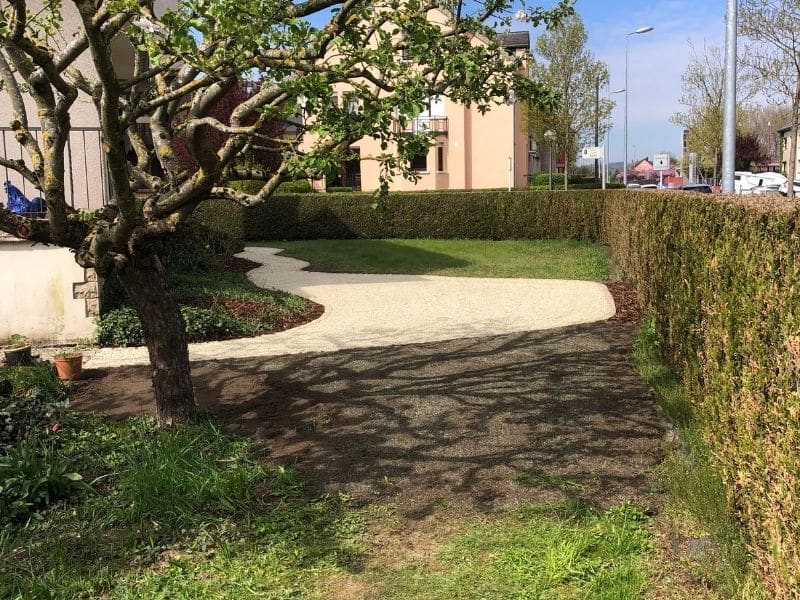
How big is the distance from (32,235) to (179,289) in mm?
5562

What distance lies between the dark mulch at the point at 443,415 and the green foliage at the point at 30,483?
4.19ft

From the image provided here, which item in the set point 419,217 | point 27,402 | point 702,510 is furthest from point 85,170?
point 419,217

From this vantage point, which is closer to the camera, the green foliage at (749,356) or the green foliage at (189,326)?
the green foliage at (749,356)

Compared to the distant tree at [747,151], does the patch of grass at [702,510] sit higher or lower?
lower

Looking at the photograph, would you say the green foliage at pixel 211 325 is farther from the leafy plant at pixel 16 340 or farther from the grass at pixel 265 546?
the grass at pixel 265 546

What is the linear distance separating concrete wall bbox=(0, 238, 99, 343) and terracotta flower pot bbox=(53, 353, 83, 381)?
6.04 ft

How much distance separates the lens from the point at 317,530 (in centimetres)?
400

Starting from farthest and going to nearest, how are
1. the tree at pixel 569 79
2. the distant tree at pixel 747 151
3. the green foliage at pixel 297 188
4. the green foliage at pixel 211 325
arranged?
the distant tree at pixel 747 151, the tree at pixel 569 79, the green foliage at pixel 297 188, the green foliage at pixel 211 325

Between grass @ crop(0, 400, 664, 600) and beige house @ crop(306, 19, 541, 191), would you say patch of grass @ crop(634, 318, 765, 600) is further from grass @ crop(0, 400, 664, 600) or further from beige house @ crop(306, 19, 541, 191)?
beige house @ crop(306, 19, 541, 191)

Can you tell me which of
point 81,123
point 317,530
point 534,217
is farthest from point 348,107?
point 534,217

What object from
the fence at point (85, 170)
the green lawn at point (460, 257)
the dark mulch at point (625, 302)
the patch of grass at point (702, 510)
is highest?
the fence at point (85, 170)

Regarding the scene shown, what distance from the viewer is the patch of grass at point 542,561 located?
3336 mm

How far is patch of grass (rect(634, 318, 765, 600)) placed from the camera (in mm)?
3249

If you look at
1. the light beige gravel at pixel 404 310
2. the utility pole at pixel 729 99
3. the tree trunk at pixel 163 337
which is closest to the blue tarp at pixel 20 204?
the light beige gravel at pixel 404 310
